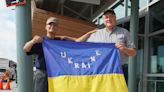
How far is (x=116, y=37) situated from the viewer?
5.01 metres

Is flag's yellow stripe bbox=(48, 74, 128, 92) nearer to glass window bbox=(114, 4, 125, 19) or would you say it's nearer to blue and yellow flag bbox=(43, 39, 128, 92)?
blue and yellow flag bbox=(43, 39, 128, 92)

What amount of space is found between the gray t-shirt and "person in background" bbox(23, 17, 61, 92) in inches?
22.5

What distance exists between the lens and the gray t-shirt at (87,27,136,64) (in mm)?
4988

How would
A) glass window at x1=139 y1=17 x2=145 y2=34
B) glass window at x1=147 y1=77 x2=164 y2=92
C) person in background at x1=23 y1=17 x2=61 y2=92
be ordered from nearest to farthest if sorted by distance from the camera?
1. person in background at x1=23 y1=17 x2=61 y2=92
2. glass window at x1=147 y1=77 x2=164 y2=92
3. glass window at x1=139 y1=17 x2=145 y2=34

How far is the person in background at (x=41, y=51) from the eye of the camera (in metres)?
4.91

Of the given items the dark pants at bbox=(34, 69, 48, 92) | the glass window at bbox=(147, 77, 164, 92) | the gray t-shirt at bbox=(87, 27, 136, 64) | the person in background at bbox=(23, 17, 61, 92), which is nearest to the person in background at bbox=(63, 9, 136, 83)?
the gray t-shirt at bbox=(87, 27, 136, 64)

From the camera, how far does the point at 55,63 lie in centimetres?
493

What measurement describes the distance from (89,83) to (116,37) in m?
0.71

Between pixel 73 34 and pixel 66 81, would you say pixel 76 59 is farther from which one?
pixel 73 34

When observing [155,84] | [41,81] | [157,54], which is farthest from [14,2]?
[155,84]

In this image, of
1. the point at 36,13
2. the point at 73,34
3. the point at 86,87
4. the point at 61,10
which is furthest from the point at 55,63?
the point at 61,10

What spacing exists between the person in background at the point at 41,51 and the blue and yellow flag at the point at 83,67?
0.10 m

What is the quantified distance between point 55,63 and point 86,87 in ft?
1.67

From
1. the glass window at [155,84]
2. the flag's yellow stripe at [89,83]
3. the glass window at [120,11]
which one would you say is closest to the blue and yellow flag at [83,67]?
the flag's yellow stripe at [89,83]
